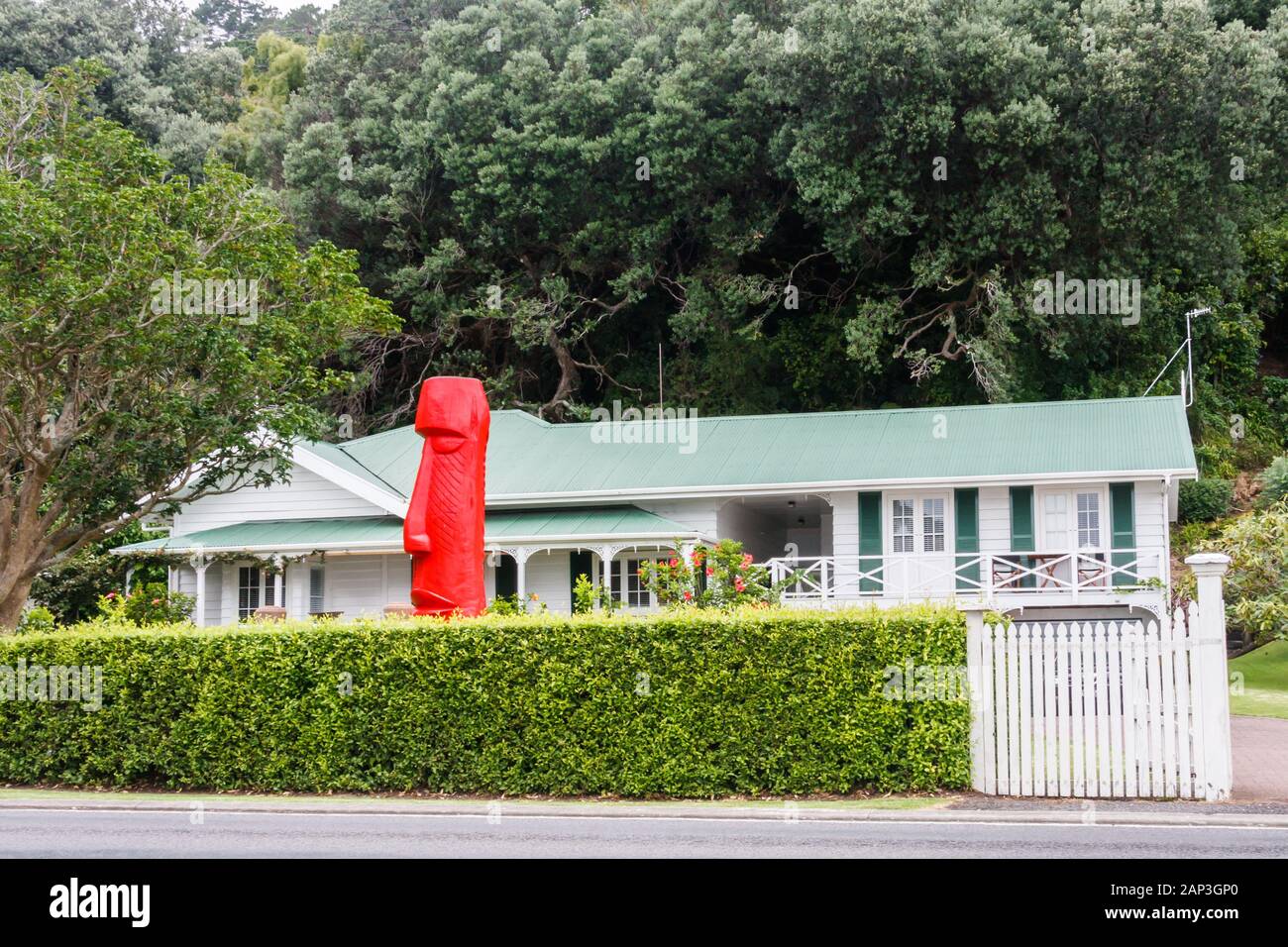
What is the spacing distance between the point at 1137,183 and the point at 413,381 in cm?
2179

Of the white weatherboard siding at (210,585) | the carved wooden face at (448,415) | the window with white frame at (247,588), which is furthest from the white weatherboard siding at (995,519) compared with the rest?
the white weatherboard siding at (210,585)

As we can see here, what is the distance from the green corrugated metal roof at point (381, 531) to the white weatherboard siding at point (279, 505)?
192mm

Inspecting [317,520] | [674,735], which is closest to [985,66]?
[317,520]

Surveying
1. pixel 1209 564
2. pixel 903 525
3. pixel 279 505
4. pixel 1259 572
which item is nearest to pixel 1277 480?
pixel 1259 572

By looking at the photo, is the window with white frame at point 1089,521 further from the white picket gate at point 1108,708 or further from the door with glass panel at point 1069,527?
the white picket gate at point 1108,708

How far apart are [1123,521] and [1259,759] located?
9682 mm

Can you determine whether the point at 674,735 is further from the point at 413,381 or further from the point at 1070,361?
the point at 413,381

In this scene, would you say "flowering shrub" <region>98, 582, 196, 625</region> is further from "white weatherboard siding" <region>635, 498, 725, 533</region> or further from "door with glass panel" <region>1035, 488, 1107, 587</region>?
"door with glass panel" <region>1035, 488, 1107, 587</region>

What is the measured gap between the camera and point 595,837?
36.4 feet

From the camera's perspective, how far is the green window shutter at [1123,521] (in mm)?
24984

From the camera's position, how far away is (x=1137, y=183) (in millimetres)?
32156

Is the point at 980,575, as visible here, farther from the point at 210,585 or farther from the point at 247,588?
the point at 210,585

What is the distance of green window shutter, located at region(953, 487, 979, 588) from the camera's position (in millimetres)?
25755

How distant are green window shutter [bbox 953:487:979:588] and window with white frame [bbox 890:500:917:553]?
2.88ft
